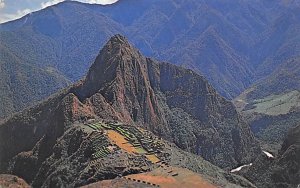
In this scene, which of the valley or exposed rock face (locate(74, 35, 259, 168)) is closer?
the valley

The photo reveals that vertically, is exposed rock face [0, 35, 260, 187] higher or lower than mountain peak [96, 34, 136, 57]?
lower

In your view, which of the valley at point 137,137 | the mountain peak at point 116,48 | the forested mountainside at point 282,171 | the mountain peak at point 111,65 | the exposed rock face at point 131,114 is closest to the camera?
the valley at point 137,137

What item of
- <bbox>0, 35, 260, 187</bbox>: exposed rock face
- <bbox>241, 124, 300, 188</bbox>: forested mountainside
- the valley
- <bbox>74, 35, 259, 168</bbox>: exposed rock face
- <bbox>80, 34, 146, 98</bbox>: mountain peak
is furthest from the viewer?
<bbox>80, 34, 146, 98</bbox>: mountain peak

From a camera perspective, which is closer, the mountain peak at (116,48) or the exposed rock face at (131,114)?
the exposed rock face at (131,114)

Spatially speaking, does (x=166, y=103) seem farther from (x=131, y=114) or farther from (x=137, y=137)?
(x=137, y=137)

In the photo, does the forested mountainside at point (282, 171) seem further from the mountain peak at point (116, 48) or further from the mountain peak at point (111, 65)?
the mountain peak at point (116, 48)

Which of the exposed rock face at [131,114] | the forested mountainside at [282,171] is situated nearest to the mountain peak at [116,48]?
the exposed rock face at [131,114]

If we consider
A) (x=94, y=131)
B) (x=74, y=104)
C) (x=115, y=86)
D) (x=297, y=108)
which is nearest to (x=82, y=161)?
(x=94, y=131)

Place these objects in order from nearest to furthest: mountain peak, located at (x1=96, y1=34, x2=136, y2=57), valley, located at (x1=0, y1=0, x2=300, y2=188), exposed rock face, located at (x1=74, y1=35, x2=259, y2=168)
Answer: valley, located at (x1=0, y1=0, x2=300, y2=188) → exposed rock face, located at (x1=74, y1=35, x2=259, y2=168) → mountain peak, located at (x1=96, y1=34, x2=136, y2=57)

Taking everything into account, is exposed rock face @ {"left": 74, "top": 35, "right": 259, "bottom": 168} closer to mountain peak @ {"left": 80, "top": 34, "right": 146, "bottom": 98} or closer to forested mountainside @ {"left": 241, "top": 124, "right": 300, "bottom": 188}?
mountain peak @ {"left": 80, "top": 34, "right": 146, "bottom": 98}

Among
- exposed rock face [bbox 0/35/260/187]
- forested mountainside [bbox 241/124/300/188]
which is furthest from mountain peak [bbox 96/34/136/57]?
forested mountainside [bbox 241/124/300/188]
